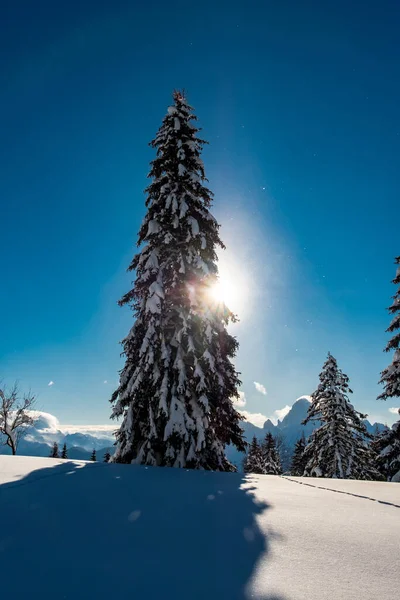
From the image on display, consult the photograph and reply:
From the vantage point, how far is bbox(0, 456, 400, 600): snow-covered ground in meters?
2.04

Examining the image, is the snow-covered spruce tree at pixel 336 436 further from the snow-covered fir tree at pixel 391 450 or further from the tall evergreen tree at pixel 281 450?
the tall evergreen tree at pixel 281 450

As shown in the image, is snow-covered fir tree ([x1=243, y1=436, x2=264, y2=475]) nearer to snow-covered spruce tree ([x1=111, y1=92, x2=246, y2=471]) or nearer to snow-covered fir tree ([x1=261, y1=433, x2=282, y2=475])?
snow-covered fir tree ([x1=261, y1=433, x2=282, y2=475])

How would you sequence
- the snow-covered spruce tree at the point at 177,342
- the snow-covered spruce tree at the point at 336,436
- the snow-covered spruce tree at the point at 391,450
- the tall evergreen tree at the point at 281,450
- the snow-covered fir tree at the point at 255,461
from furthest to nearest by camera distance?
the tall evergreen tree at the point at 281,450 < the snow-covered fir tree at the point at 255,461 < the snow-covered spruce tree at the point at 336,436 < the snow-covered spruce tree at the point at 391,450 < the snow-covered spruce tree at the point at 177,342

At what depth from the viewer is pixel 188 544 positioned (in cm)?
278

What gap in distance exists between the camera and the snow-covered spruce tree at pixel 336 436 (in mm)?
19656

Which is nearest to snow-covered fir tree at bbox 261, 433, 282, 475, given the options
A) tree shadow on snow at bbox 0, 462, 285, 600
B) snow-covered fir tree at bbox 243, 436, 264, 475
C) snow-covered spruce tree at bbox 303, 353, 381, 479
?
snow-covered fir tree at bbox 243, 436, 264, 475

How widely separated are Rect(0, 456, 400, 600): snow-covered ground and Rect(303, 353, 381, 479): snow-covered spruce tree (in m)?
17.3

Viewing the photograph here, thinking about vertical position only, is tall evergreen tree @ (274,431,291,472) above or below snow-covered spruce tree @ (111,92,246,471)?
below

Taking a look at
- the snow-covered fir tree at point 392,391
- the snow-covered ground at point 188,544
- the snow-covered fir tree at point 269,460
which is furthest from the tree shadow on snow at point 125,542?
the snow-covered fir tree at point 269,460

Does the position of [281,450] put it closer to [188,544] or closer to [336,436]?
[336,436]

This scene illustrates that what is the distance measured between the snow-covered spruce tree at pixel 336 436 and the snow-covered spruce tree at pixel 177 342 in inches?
459

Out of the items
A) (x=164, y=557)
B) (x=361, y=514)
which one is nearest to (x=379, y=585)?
(x=164, y=557)

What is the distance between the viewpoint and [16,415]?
1226 inches

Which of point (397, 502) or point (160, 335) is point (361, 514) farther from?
point (160, 335)
